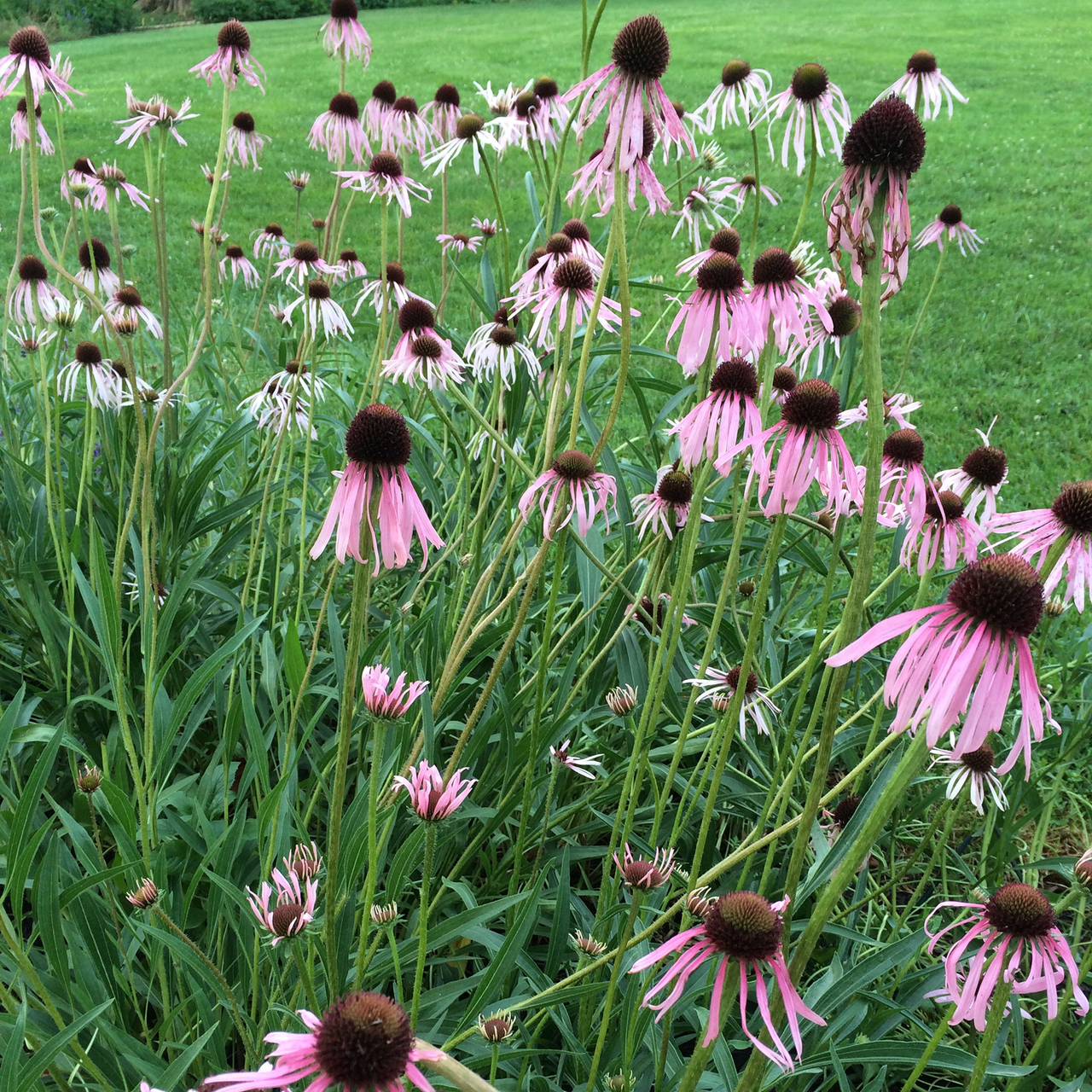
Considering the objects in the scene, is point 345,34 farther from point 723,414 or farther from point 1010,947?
point 1010,947

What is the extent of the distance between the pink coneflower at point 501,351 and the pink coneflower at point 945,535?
81 centimetres

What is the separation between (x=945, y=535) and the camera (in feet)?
4.30

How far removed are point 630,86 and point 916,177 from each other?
8251 millimetres

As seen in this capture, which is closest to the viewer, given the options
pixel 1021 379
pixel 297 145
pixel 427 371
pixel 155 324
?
pixel 427 371

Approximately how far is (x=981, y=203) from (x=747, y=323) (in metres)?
7.53

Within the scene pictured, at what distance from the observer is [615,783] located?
178 cm

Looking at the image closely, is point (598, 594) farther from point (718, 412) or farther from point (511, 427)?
point (718, 412)

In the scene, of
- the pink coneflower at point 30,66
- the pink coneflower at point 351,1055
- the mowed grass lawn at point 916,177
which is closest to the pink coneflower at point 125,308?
the pink coneflower at point 30,66

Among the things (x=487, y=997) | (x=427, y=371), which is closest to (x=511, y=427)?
(x=427, y=371)

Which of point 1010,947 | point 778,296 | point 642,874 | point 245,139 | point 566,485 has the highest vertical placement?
point 245,139

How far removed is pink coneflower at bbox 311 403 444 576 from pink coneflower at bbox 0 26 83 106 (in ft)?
3.86

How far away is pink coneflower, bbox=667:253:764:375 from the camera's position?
3.87 ft

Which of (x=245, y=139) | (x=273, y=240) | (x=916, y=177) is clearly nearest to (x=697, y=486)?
(x=245, y=139)

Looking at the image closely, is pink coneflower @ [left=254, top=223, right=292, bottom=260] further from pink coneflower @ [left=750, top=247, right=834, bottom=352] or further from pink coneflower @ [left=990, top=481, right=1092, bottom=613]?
pink coneflower @ [left=990, top=481, right=1092, bottom=613]
